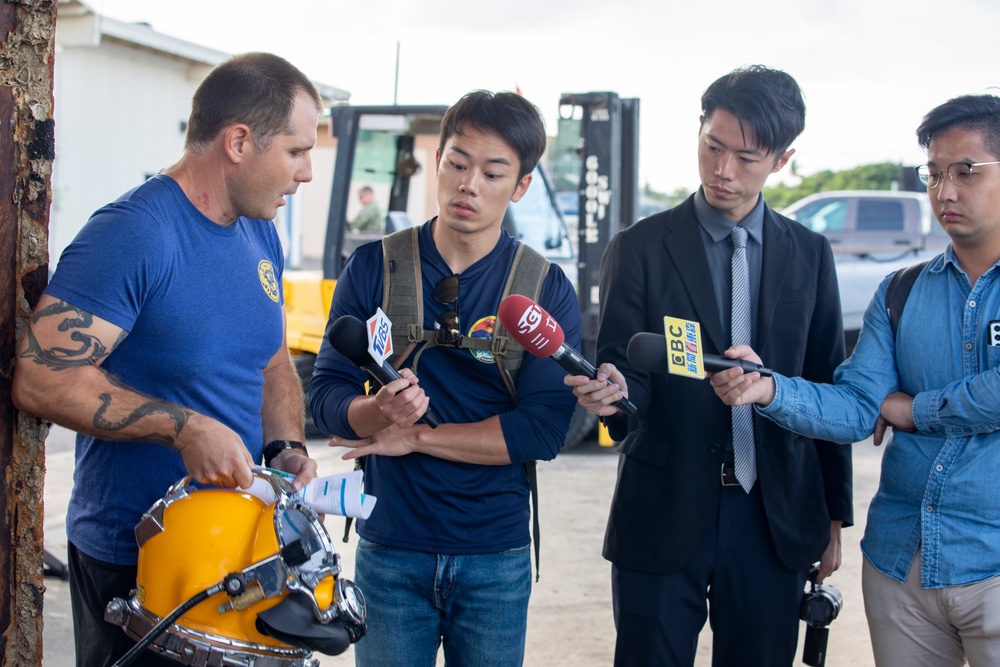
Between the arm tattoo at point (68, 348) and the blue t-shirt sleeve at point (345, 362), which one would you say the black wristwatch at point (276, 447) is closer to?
the blue t-shirt sleeve at point (345, 362)

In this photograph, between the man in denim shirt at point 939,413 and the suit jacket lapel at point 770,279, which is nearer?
the man in denim shirt at point 939,413

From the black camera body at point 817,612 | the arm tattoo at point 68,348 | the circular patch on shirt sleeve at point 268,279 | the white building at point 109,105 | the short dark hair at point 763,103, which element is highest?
the white building at point 109,105

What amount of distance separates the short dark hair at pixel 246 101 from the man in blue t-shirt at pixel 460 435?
1.63ft

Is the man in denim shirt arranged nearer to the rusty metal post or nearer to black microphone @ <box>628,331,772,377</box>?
black microphone @ <box>628,331,772,377</box>

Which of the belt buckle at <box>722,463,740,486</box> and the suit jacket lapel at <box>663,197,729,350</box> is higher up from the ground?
the suit jacket lapel at <box>663,197,729,350</box>

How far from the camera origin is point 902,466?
253cm

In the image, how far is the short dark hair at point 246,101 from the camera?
217 cm

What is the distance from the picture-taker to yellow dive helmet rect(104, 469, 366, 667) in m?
1.77

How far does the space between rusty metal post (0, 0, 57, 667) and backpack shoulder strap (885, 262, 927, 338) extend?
2119 millimetres

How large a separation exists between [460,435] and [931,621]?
128 centimetres

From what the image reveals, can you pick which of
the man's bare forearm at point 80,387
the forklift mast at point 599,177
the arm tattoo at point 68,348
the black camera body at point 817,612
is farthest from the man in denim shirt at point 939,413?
the forklift mast at point 599,177

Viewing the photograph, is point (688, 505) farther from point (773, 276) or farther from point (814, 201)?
point (814, 201)

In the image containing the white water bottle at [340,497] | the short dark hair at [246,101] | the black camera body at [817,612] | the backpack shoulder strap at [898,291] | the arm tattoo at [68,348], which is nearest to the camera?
the arm tattoo at [68,348]

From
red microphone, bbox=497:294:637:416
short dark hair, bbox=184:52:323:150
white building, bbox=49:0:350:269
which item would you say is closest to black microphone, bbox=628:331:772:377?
red microphone, bbox=497:294:637:416
